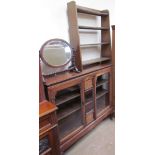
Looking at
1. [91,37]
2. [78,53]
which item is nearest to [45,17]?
[78,53]

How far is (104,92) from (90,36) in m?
0.93

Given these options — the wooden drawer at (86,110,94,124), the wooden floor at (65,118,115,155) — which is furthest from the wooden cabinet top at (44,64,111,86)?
the wooden floor at (65,118,115,155)

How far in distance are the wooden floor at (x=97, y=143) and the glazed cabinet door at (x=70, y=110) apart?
0.77ft

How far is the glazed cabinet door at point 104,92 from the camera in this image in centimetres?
229

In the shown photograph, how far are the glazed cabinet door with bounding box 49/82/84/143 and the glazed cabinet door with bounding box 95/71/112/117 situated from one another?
431 mm

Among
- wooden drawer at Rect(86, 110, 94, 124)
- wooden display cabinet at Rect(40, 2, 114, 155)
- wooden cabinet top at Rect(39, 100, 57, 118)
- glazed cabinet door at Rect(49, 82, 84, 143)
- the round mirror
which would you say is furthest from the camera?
wooden drawer at Rect(86, 110, 94, 124)

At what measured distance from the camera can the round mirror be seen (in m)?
1.61

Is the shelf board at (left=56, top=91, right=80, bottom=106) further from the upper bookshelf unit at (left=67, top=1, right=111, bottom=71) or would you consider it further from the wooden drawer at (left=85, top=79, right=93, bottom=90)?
the upper bookshelf unit at (left=67, top=1, right=111, bottom=71)

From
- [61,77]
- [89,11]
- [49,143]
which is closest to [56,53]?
[61,77]

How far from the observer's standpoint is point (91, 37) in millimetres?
2412

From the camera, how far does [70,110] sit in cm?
182
